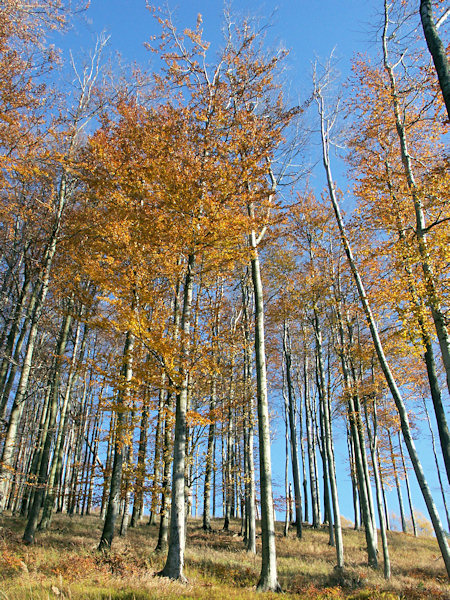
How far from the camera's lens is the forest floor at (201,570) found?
16.3 ft

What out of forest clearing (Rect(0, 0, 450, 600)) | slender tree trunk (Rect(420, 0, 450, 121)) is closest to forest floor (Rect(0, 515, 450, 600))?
forest clearing (Rect(0, 0, 450, 600))

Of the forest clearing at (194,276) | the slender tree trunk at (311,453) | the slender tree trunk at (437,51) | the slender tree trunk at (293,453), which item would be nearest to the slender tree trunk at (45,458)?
the forest clearing at (194,276)

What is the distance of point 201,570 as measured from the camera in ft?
27.0

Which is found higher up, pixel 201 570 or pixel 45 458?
pixel 45 458

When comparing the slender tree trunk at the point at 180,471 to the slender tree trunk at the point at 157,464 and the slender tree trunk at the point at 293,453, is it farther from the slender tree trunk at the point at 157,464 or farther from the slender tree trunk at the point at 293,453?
the slender tree trunk at the point at 293,453

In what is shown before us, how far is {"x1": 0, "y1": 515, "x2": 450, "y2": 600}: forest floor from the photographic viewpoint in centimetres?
495

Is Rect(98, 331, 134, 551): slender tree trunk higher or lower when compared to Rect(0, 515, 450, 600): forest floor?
higher

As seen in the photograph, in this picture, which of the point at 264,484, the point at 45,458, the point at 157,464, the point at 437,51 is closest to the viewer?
the point at 437,51

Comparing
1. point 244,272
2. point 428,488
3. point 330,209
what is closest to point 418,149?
point 330,209

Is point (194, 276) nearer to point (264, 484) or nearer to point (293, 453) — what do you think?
point (264, 484)

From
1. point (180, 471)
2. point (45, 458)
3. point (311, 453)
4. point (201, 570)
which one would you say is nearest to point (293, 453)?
point (311, 453)

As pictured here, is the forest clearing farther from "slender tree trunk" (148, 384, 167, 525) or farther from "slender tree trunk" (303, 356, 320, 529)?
"slender tree trunk" (303, 356, 320, 529)

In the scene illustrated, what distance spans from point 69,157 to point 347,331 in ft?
34.2

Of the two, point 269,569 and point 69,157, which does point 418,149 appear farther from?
point 269,569
